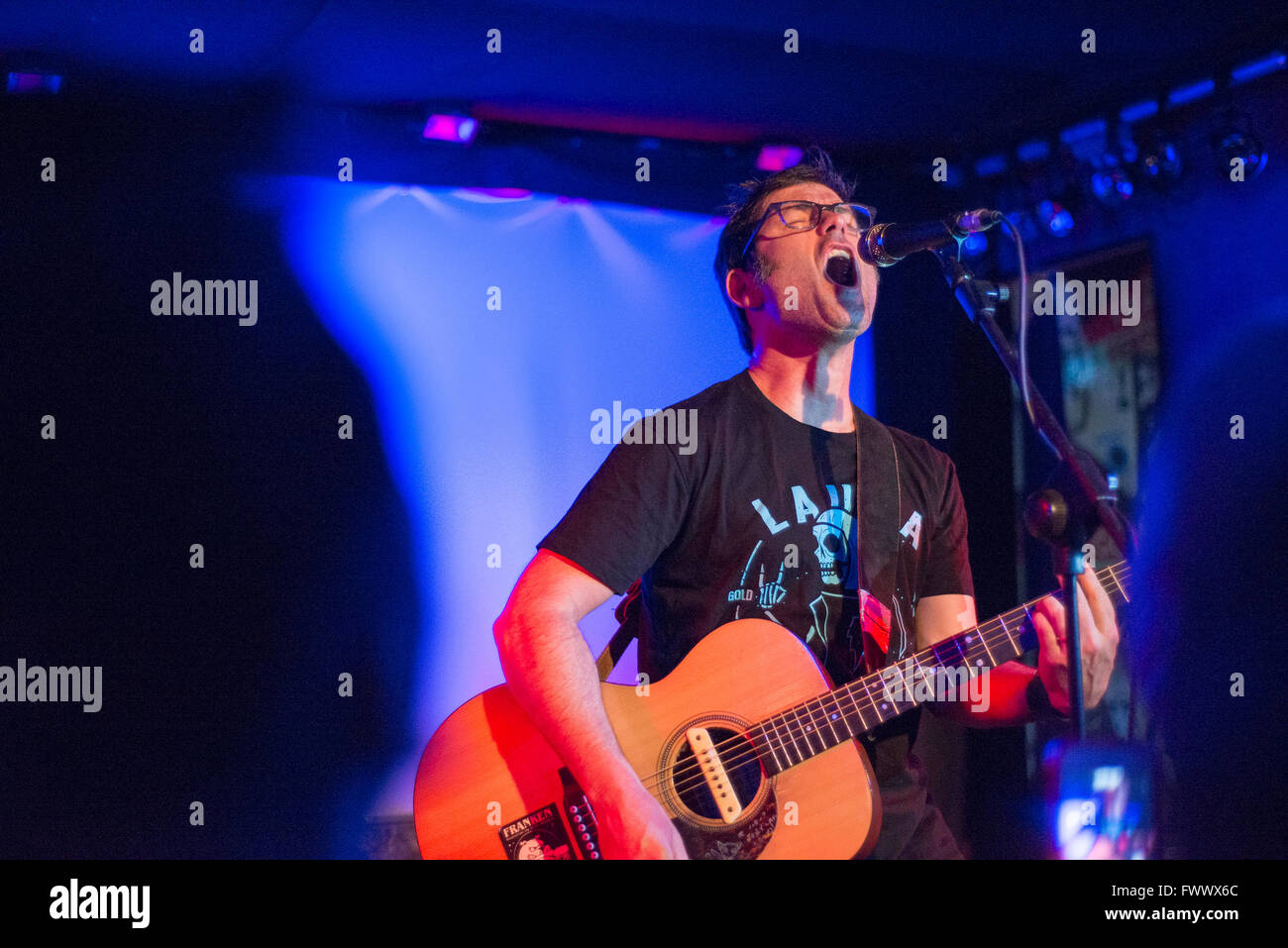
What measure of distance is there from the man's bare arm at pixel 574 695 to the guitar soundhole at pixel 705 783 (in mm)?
132

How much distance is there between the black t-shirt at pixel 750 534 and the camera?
218 cm

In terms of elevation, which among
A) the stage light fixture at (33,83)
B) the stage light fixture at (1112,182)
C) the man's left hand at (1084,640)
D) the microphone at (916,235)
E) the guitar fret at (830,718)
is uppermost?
the stage light fixture at (33,83)

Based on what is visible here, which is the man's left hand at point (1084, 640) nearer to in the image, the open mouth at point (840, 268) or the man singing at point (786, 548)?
the man singing at point (786, 548)

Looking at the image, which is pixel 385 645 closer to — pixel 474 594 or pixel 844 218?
pixel 474 594

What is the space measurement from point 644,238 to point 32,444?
189 centimetres

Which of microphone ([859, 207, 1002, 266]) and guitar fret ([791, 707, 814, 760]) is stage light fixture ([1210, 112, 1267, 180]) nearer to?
microphone ([859, 207, 1002, 266])

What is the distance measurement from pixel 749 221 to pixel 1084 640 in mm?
1238

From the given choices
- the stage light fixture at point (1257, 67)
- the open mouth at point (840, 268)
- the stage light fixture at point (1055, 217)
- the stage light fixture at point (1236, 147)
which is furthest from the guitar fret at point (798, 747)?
the stage light fixture at point (1257, 67)

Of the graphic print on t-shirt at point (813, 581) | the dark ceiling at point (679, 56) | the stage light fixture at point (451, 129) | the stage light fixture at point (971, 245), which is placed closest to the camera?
the stage light fixture at point (971, 245)

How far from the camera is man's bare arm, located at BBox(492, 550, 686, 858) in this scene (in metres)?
1.98

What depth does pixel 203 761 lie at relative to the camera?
9.66 ft
